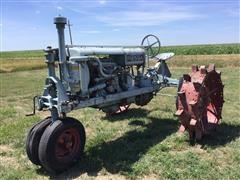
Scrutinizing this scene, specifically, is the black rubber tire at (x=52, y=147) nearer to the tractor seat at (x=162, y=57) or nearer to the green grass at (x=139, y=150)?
the green grass at (x=139, y=150)

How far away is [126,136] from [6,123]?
147 inches

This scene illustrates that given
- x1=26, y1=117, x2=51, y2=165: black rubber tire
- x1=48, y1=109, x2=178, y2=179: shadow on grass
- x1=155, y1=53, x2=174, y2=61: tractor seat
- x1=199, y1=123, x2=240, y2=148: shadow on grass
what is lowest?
x1=48, y1=109, x2=178, y2=179: shadow on grass

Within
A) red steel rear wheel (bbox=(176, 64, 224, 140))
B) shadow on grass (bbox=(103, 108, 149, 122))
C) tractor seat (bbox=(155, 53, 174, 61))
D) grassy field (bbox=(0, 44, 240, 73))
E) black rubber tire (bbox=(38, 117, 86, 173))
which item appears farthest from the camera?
grassy field (bbox=(0, 44, 240, 73))

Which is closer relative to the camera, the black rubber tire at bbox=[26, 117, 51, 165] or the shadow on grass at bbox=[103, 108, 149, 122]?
the black rubber tire at bbox=[26, 117, 51, 165]

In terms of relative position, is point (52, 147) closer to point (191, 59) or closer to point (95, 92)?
point (95, 92)

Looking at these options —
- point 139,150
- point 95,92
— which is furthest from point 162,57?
point 139,150

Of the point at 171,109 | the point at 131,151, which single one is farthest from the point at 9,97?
the point at 131,151

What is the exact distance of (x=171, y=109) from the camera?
10.8 metres

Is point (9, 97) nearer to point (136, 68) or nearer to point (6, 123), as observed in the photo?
point (6, 123)

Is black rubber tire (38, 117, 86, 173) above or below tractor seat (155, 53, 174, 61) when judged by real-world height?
below

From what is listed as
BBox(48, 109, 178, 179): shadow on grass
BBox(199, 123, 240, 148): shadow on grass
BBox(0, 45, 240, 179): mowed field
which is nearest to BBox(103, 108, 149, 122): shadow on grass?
BBox(0, 45, 240, 179): mowed field

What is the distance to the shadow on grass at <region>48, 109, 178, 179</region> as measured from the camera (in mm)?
6180

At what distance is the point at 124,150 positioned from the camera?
278 inches

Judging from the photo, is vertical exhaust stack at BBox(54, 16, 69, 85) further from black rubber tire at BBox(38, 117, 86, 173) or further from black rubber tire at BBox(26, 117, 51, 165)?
black rubber tire at BBox(26, 117, 51, 165)
